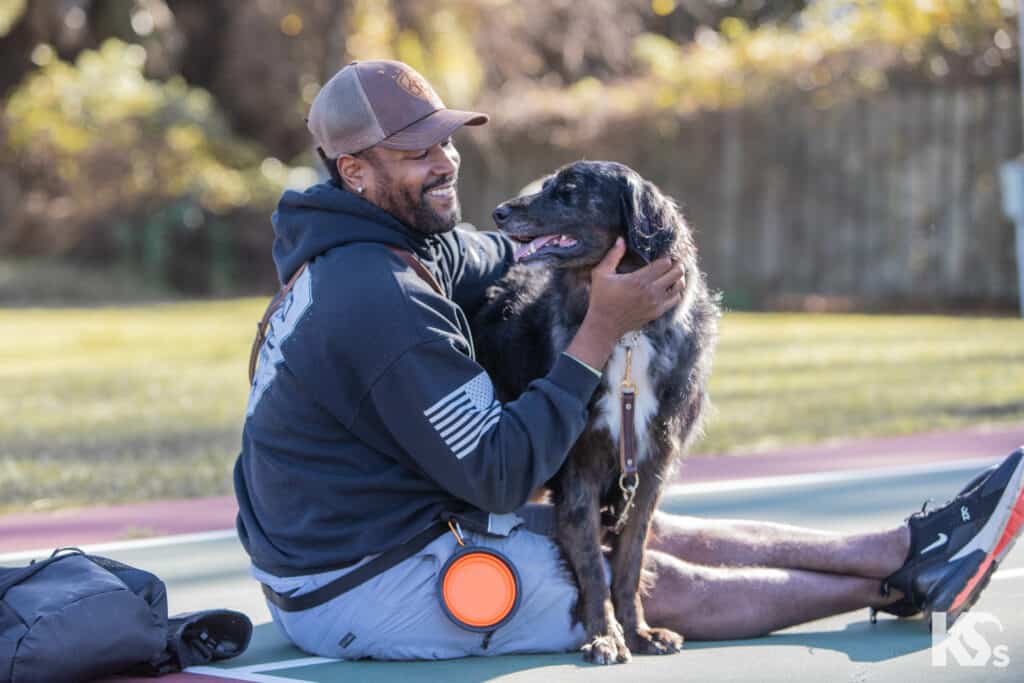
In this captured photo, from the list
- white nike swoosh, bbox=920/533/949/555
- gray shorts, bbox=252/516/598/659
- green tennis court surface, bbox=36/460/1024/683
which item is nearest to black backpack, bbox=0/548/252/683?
green tennis court surface, bbox=36/460/1024/683

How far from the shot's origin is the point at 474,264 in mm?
5082

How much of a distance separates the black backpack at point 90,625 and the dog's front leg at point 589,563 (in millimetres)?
1144

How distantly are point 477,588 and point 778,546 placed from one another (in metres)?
1.23

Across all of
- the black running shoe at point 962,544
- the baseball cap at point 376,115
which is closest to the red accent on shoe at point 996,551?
the black running shoe at point 962,544

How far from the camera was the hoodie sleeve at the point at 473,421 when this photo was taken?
4.09 metres

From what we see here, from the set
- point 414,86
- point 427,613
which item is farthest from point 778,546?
point 414,86

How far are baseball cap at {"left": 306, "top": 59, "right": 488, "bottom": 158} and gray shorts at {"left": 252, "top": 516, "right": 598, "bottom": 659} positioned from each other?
1.26m

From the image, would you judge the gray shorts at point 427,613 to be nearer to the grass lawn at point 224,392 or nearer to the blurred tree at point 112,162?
the grass lawn at point 224,392

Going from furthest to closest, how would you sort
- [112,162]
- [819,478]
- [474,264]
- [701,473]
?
1. [112,162]
2. [701,473]
3. [819,478]
4. [474,264]

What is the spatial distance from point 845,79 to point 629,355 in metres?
16.3

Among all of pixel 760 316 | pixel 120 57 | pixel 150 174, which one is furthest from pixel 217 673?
pixel 120 57

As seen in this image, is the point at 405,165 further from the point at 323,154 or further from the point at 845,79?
the point at 845,79

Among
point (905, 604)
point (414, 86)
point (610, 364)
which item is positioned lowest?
point (905, 604)

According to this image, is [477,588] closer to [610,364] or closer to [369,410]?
[369,410]
